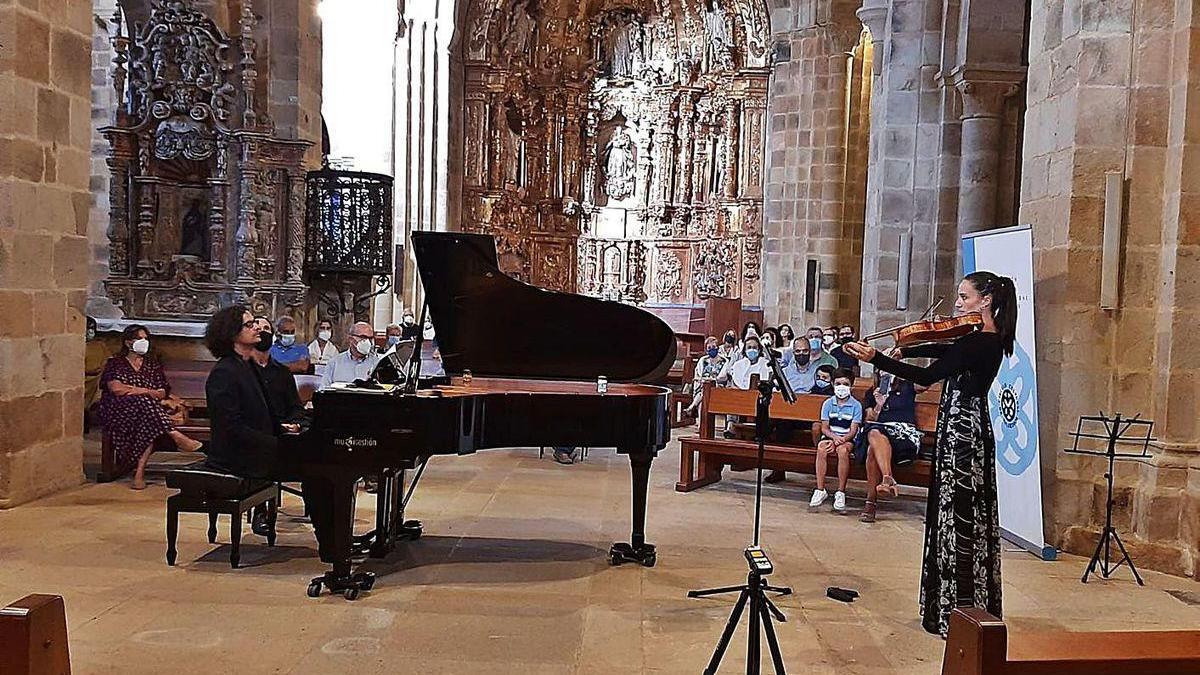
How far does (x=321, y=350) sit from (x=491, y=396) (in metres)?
6.42

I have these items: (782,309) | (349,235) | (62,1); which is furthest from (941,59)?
(62,1)

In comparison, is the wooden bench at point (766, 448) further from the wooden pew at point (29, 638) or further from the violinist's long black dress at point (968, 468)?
the wooden pew at point (29, 638)

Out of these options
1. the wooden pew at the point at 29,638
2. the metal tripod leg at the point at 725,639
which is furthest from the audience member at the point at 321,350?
the wooden pew at the point at 29,638

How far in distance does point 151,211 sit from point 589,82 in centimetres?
1343

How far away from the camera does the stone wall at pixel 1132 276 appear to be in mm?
6414

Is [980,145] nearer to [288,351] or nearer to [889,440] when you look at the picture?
[889,440]

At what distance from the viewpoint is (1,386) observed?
702 cm

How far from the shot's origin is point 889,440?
25.4ft

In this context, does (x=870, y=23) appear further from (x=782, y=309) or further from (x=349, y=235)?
(x=349, y=235)

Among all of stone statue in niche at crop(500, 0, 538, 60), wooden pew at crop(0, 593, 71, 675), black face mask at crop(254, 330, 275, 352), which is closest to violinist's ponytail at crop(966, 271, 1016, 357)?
black face mask at crop(254, 330, 275, 352)

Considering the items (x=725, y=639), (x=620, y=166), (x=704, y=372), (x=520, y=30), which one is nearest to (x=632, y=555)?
(x=725, y=639)

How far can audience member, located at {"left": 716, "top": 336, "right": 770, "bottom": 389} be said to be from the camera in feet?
36.0

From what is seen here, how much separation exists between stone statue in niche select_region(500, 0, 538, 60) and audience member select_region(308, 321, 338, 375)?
12.2 metres

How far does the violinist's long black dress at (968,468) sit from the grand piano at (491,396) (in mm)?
1721
